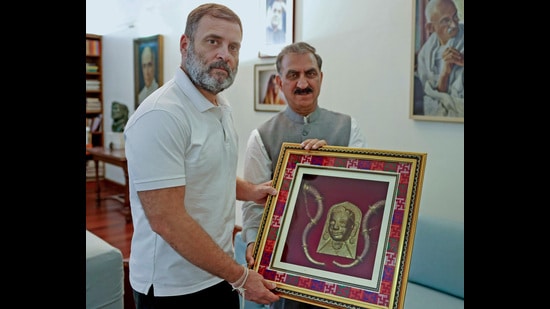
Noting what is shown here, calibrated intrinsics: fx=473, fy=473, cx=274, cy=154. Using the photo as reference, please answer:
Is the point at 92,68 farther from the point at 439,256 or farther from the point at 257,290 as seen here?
the point at 257,290

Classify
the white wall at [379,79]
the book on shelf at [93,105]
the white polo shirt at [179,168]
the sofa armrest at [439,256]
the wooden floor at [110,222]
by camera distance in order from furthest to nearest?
the book on shelf at [93,105] → the wooden floor at [110,222] → the white wall at [379,79] → the sofa armrest at [439,256] → the white polo shirt at [179,168]

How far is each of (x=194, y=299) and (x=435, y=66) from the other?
2091mm

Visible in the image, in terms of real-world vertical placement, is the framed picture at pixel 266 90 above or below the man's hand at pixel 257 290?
above

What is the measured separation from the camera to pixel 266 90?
411cm

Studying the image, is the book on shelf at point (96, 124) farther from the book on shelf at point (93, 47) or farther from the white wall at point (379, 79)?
the white wall at point (379, 79)

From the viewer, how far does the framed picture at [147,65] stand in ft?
18.9

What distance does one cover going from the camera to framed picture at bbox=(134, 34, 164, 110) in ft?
18.9

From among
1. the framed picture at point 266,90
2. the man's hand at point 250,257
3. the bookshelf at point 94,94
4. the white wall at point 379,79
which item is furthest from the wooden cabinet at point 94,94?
the man's hand at point 250,257

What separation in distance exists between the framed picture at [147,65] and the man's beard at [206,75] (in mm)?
4547

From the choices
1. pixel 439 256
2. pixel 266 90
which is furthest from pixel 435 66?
pixel 266 90
